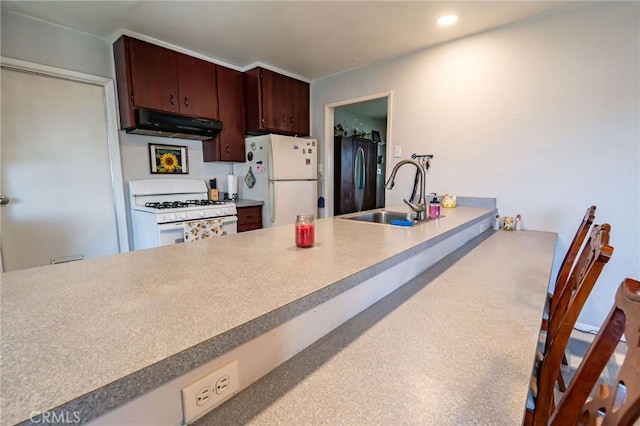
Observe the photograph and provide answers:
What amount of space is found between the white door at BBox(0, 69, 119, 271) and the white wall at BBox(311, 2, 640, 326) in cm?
310

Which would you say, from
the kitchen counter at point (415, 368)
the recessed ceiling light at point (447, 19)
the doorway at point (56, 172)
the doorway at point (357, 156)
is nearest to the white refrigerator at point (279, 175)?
the doorway at point (357, 156)

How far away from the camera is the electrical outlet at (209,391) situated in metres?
0.51

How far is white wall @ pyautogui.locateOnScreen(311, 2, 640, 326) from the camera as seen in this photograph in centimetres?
207

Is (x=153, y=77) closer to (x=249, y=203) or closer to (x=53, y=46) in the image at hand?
(x=53, y=46)

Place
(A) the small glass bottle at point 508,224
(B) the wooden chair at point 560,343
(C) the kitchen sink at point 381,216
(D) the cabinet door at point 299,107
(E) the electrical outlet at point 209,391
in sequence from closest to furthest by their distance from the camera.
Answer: (E) the electrical outlet at point 209,391
(B) the wooden chair at point 560,343
(C) the kitchen sink at point 381,216
(A) the small glass bottle at point 508,224
(D) the cabinet door at point 299,107

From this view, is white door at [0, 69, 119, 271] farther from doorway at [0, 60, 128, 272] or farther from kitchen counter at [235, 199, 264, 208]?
kitchen counter at [235, 199, 264, 208]

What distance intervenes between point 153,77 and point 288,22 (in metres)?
1.38

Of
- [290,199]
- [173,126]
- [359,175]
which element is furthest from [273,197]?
[359,175]

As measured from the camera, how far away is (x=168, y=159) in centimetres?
317

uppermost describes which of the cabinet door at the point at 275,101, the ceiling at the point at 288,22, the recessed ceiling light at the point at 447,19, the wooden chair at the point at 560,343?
the ceiling at the point at 288,22

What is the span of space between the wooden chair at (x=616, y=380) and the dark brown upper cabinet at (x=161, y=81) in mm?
3210

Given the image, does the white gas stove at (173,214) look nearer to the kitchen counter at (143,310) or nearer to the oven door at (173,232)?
the oven door at (173,232)

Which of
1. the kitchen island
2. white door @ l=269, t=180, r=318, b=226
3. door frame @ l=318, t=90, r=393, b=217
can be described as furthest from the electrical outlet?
door frame @ l=318, t=90, r=393, b=217

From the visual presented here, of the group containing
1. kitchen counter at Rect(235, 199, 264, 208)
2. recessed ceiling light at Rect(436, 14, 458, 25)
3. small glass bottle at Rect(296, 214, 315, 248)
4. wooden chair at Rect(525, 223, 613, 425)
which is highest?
recessed ceiling light at Rect(436, 14, 458, 25)
